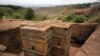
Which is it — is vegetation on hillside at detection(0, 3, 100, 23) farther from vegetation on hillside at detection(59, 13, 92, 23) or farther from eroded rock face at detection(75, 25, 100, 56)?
eroded rock face at detection(75, 25, 100, 56)

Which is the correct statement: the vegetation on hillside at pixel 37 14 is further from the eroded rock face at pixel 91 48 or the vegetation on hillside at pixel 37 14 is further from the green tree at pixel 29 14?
the eroded rock face at pixel 91 48

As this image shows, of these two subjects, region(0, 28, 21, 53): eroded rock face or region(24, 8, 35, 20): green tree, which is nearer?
region(0, 28, 21, 53): eroded rock face

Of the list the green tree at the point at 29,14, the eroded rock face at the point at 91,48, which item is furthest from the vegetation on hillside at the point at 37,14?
the eroded rock face at the point at 91,48

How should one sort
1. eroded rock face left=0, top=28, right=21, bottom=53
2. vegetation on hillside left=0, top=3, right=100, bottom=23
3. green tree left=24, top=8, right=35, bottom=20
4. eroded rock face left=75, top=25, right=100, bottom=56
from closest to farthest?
eroded rock face left=75, top=25, right=100, bottom=56
eroded rock face left=0, top=28, right=21, bottom=53
vegetation on hillside left=0, top=3, right=100, bottom=23
green tree left=24, top=8, right=35, bottom=20

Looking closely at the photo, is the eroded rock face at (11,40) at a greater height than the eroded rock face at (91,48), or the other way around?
the eroded rock face at (91,48)

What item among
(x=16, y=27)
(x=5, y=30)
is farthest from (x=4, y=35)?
(x=16, y=27)

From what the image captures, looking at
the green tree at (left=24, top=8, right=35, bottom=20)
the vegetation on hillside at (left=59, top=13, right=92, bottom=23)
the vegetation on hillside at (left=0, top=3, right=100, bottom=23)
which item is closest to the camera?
the vegetation on hillside at (left=59, top=13, right=92, bottom=23)

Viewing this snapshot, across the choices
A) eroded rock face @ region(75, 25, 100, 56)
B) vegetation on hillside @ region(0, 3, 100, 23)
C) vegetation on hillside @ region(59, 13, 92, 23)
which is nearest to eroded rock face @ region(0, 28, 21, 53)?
eroded rock face @ region(75, 25, 100, 56)

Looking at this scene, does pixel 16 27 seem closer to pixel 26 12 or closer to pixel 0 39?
pixel 0 39

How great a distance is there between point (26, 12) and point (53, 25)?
11.2 metres

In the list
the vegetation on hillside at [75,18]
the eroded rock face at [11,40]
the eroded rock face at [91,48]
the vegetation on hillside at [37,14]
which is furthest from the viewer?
the vegetation on hillside at [37,14]

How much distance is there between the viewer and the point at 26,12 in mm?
19484

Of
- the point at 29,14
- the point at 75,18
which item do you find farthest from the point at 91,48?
the point at 29,14

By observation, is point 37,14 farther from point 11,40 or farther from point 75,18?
point 11,40
